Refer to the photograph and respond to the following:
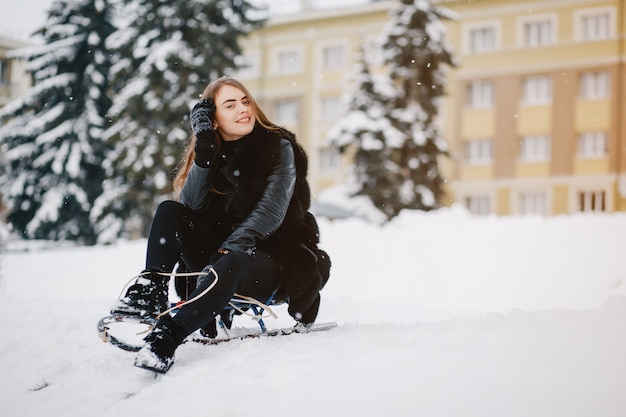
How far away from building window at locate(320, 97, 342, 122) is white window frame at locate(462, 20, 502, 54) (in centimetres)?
663

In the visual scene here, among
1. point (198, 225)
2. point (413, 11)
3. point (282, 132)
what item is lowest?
point (198, 225)

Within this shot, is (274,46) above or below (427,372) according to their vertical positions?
above

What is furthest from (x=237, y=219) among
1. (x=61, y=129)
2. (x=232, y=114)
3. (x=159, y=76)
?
(x=61, y=129)

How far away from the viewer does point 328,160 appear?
3050 centimetres

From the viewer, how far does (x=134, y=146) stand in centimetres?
1675

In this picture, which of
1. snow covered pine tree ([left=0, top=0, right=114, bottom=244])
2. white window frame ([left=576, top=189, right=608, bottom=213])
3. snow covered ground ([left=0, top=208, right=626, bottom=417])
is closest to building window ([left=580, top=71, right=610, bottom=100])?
white window frame ([left=576, top=189, right=608, bottom=213])

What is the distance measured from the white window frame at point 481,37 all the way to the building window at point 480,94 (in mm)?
1447

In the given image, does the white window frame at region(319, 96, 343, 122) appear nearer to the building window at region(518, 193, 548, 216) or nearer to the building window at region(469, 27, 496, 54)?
the building window at region(469, 27, 496, 54)

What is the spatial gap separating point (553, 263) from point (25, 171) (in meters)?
19.3

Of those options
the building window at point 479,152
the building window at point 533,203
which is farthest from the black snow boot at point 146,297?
the building window at point 479,152

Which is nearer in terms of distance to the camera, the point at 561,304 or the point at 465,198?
the point at 561,304

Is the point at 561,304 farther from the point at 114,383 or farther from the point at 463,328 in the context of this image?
the point at 114,383

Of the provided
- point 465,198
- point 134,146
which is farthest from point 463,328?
point 465,198

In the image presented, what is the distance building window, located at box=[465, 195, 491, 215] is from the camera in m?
27.8
